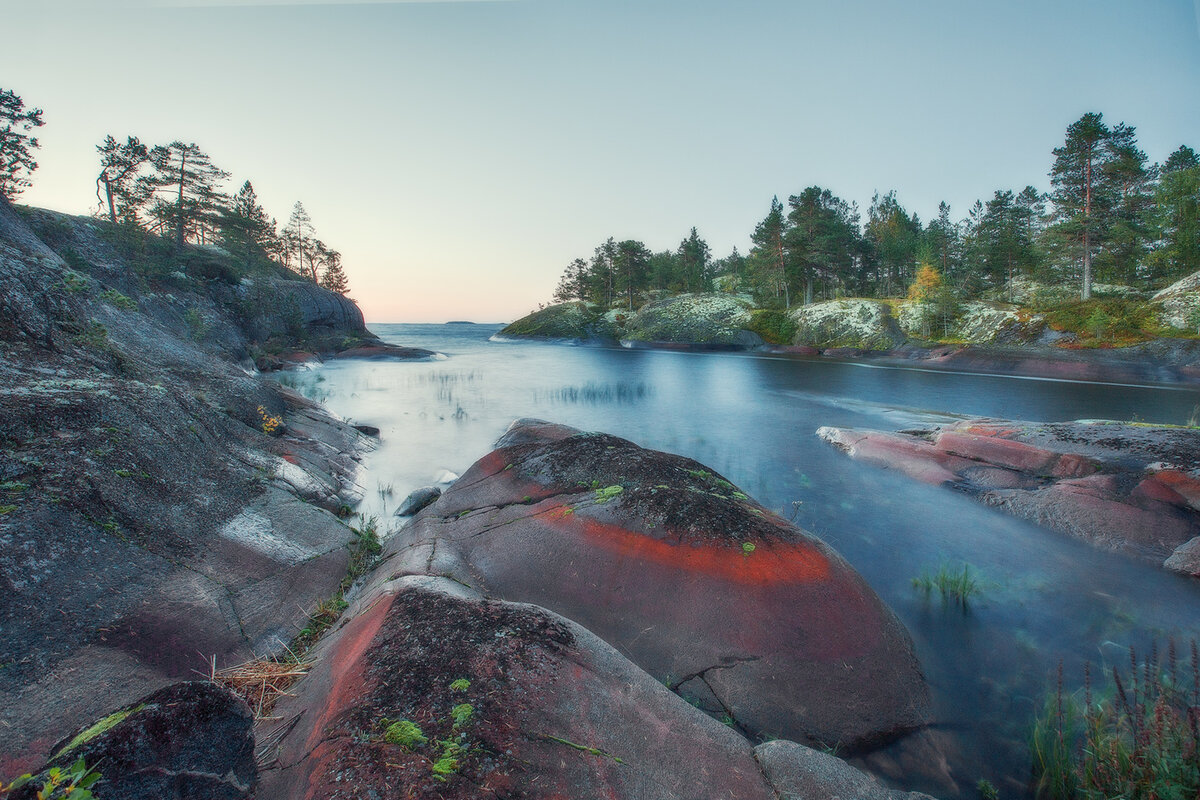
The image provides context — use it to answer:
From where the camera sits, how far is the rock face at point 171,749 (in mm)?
1920

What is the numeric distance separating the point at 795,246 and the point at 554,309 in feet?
122

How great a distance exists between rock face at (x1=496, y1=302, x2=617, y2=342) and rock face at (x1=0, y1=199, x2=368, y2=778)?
5916cm

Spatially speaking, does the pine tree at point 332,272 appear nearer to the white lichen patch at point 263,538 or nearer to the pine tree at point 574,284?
the pine tree at point 574,284

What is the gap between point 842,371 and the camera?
33812mm

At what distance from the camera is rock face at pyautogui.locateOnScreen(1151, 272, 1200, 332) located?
27.1 m

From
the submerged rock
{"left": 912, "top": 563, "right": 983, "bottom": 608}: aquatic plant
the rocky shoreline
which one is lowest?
{"left": 912, "top": 563, "right": 983, "bottom": 608}: aquatic plant

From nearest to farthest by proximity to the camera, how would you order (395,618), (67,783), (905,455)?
(67,783) < (395,618) < (905,455)

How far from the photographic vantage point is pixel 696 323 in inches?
2226

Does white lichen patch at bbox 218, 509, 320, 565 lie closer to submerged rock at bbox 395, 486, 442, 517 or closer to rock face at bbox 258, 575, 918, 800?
rock face at bbox 258, 575, 918, 800

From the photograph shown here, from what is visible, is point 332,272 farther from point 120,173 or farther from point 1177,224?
point 1177,224

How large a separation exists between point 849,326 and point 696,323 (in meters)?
17.0

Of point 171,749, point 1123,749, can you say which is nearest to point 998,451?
point 1123,749

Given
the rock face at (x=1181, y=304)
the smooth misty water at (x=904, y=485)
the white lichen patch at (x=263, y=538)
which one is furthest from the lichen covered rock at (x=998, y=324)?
the white lichen patch at (x=263, y=538)

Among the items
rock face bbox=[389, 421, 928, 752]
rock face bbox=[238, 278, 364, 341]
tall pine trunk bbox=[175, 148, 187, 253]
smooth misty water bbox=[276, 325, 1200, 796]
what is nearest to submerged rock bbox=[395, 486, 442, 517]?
smooth misty water bbox=[276, 325, 1200, 796]
